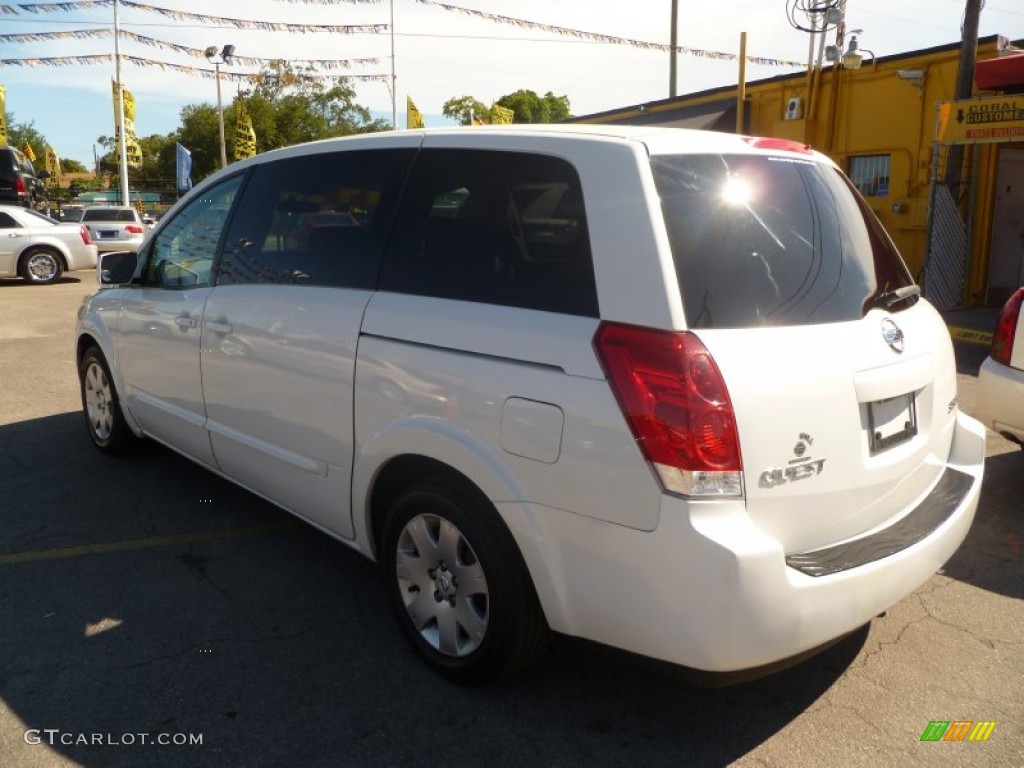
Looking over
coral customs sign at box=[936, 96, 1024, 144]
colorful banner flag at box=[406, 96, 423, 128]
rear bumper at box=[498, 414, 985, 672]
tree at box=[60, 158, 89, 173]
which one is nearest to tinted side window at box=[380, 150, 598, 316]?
rear bumper at box=[498, 414, 985, 672]

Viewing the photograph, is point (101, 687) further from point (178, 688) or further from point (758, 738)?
point (758, 738)

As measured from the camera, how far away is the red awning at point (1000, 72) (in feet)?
37.8

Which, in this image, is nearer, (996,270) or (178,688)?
(178,688)

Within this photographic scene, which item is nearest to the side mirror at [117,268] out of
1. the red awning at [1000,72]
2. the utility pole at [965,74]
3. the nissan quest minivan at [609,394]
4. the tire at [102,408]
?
the tire at [102,408]

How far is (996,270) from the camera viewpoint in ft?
44.7

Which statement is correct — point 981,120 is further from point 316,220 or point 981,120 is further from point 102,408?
point 102,408

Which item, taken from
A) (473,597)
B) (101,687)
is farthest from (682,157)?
(101,687)

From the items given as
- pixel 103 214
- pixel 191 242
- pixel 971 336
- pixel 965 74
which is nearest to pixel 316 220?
pixel 191 242

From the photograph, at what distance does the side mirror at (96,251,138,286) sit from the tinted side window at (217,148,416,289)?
4.05ft

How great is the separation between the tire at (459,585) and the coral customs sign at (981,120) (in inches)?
410

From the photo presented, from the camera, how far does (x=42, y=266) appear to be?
56.1 ft

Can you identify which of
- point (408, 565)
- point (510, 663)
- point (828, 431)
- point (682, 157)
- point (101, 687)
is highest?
point (682, 157)

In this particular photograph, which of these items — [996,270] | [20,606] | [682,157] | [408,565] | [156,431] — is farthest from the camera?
[996,270]

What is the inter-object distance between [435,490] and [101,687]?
133 centimetres
